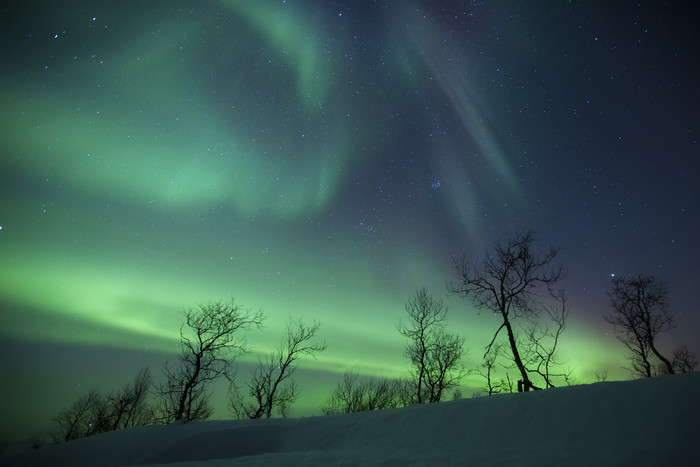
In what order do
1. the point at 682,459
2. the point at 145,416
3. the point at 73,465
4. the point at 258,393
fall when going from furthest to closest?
the point at 145,416, the point at 258,393, the point at 73,465, the point at 682,459

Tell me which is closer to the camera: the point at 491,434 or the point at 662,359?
the point at 491,434

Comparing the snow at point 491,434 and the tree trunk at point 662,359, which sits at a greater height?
the tree trunk at point 662,359

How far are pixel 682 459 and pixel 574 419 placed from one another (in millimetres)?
1900

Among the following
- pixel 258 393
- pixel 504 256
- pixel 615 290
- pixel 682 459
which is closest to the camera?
pixel 682 459

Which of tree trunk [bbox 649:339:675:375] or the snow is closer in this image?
the snow

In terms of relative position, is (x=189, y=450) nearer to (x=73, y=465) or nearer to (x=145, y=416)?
(x=73, y=465)

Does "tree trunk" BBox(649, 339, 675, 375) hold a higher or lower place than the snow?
higher

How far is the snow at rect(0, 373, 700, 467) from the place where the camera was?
450 cm

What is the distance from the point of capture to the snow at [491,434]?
4504mm

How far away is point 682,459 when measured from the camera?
12.4ft

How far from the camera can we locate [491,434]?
605cm

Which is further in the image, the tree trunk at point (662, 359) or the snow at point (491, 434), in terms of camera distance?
the tree trunk at point (662, 359)

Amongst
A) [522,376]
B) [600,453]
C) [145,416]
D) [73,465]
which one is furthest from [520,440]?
[145,416]

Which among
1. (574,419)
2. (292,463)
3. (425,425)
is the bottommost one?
Result: (292,463)
